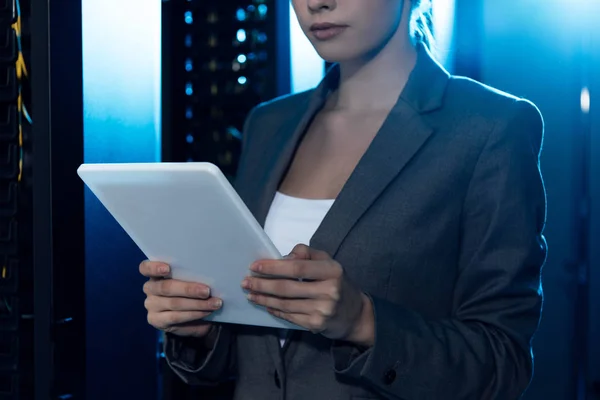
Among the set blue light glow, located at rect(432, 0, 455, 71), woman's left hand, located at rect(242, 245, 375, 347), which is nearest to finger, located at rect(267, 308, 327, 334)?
woman's left hand, located at rect(242, 245, 375, 347)

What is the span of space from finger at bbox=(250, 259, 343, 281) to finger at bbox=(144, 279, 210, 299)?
0.47 ft

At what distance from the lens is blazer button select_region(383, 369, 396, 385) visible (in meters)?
1.02

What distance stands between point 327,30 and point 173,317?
0.50 m

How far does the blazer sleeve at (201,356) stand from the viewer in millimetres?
1229

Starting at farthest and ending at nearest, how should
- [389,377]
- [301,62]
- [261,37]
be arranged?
[301,62], [261,37], [389,377]

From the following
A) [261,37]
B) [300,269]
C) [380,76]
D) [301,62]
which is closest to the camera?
[300,269]

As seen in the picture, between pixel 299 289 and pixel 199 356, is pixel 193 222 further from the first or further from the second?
pixel 199 356

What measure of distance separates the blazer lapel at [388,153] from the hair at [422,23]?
0.06m

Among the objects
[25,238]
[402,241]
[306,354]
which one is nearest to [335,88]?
[402,241]

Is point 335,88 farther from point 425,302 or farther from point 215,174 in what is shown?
point 215,174

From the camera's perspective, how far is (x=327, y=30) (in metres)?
1.17

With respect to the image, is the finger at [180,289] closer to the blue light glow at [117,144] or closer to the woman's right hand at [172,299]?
the woman's right hand at [172,299]

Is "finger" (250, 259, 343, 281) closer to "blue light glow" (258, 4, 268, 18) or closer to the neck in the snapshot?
the neck

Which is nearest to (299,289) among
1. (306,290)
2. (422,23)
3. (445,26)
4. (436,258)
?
(306,290)
